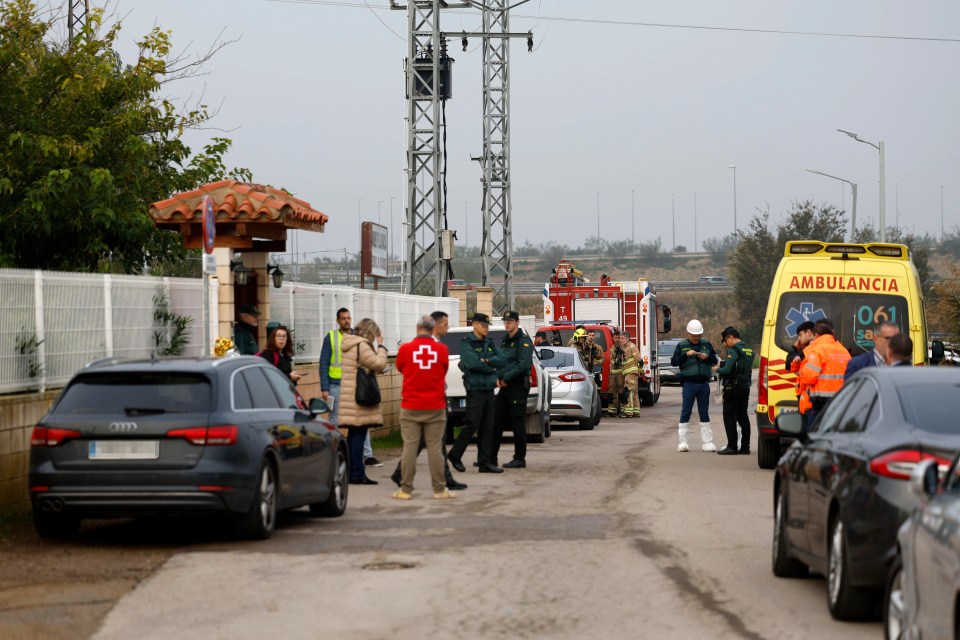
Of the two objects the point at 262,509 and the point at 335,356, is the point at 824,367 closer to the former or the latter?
the point at 335,356

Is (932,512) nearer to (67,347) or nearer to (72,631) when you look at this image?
(72,631)

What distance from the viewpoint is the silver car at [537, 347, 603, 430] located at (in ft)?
92.6

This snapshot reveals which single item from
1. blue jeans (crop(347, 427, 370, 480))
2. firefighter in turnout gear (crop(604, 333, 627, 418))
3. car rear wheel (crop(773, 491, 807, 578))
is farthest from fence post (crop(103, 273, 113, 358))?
firefighter in turnout gear (crop(604, 333, 627, 418))

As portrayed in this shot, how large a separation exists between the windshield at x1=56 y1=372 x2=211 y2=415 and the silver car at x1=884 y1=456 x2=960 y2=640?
19.7ft

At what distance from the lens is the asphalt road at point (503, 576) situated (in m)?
8.34

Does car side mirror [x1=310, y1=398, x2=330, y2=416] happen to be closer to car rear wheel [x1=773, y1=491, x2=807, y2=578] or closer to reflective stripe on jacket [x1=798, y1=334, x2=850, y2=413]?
car rear wheel [x1=773, y1=491, x2=807, y2=578]

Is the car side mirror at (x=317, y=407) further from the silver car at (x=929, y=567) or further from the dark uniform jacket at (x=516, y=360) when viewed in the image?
the silver car at (x=929, y=567)

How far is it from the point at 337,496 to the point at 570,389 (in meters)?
15.1

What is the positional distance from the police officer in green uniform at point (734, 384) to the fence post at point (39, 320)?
10.0 meters

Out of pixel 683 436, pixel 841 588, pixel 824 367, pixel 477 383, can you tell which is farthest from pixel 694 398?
pixel 841 588

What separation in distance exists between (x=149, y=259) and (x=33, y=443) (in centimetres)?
1212

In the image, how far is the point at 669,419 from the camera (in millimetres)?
32875

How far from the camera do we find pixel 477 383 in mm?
17781

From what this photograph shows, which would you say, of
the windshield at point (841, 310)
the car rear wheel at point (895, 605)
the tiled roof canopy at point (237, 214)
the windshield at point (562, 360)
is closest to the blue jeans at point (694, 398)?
the windshield at point (841, 310)
